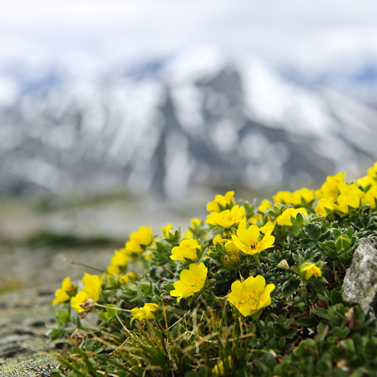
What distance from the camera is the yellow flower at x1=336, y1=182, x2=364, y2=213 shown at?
2.33m

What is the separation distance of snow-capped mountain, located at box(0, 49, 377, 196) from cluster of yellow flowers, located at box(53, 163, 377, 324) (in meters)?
111

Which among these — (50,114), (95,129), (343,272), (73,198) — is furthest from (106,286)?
(50,114)

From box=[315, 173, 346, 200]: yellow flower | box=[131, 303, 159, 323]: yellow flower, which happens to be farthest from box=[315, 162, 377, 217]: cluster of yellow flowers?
box=[131, 303, 159, 323]: yellow flower

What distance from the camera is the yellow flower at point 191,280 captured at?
203cm

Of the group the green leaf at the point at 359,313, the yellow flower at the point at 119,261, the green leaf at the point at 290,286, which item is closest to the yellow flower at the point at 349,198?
the green leaf at the point at 290,286

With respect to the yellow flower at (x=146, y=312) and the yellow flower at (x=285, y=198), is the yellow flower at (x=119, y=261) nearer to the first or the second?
the yellow flower at (x=146, y=312)

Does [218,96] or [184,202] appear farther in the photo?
[218,96]

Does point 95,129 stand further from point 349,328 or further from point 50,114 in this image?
point 349,328

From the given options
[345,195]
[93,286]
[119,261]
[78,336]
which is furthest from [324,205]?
[78,336]

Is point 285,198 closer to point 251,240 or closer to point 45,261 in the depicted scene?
point 251,240

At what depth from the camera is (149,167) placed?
134 m

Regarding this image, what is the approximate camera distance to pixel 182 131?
455 feet

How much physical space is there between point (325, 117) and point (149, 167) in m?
83.6

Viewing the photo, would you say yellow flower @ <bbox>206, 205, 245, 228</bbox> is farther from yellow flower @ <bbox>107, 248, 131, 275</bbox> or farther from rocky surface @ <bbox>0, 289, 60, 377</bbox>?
rocky surface @ <bbox>0, 289, 60, 377</bbox>
